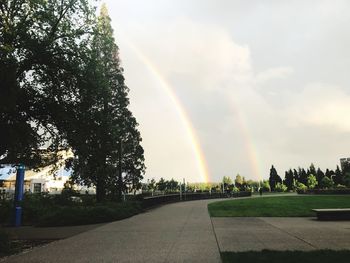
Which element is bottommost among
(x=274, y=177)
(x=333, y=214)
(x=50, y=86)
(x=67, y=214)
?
(x=333, y=214)

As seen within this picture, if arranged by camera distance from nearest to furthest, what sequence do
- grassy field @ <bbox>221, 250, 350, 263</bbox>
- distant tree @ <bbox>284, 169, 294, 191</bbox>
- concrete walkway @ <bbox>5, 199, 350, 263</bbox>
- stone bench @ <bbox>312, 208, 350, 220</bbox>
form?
grassy field @ <bbox>221, 250, 350, 263</bbox> < concrete walkway @ <bbox>5, 199, 350, 263</bbox> < stone bench @ <bbox>312, 208, 350, 220</bbox> < distant tree @ <bbox>284, 169, 294, 191</bbox>

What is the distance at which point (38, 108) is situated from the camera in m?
14.5

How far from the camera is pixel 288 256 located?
28.2 ft

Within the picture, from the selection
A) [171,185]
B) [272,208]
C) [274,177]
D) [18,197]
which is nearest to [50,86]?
[18,197]

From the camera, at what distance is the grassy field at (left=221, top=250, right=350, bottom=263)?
319 inches

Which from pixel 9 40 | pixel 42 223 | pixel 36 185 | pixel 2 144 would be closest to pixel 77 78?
pixel 9 40

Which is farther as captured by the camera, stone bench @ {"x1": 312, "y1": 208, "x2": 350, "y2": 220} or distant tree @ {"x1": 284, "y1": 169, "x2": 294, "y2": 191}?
distant tree @ {"x1": 284, "y1": 169, "x2": 294, "y2": 191}

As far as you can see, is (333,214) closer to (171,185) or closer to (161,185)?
(161,185)

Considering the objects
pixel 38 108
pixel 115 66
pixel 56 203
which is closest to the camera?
pixel 38 108

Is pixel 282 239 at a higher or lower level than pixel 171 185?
lower

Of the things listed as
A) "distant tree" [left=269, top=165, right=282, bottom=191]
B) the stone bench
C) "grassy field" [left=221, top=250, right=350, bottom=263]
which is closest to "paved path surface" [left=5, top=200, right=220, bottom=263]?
"grassy field" [left=221, top=250, right=350, bottom=263]

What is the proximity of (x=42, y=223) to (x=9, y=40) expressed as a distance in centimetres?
906

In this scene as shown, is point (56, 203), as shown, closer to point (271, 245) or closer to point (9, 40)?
point (9, 40)

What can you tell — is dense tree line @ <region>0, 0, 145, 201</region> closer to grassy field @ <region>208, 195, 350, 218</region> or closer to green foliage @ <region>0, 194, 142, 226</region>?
green foliage @ <region>0, 194, 142, 226</region>
